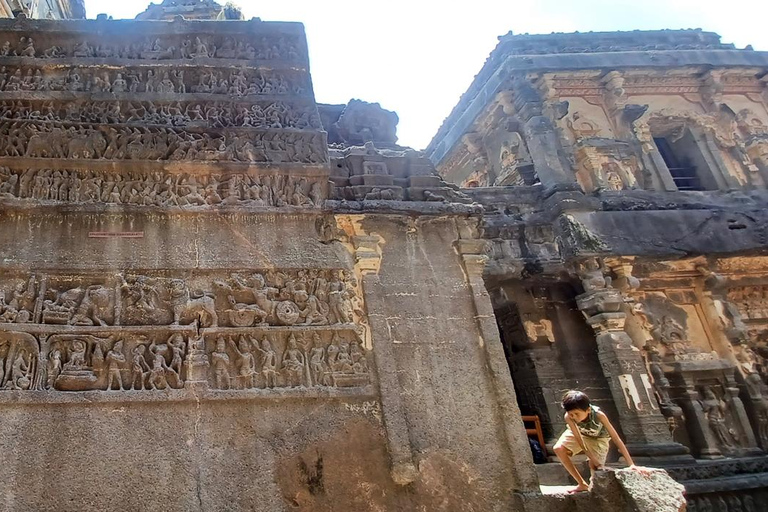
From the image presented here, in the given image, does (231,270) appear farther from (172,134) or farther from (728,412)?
(728,412)

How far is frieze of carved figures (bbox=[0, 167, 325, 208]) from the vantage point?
4934 millimetres

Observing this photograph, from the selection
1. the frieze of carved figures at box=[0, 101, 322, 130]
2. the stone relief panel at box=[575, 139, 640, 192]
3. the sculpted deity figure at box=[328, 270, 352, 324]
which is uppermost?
the stone relief panel at box=[575, 139, 640, 192]

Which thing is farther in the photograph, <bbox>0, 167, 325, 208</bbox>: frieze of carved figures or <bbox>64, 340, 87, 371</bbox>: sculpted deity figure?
<bbox>0, 167, 325, 208</bbox>: frieze of carved figures

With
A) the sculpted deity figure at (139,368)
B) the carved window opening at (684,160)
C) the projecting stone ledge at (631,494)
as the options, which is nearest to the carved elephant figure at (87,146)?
the sculpted deity figure at (139,368)

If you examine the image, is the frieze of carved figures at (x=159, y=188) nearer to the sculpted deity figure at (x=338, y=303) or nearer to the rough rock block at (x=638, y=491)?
the sculpted deity figure at (x=338, y=303)

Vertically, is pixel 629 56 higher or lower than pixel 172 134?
higher

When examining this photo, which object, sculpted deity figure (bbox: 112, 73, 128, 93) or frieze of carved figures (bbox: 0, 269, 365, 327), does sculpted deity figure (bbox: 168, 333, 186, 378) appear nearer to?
frieze of carved figures (bbox: 0, 269, 365, 327)

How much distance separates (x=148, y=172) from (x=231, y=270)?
132cm

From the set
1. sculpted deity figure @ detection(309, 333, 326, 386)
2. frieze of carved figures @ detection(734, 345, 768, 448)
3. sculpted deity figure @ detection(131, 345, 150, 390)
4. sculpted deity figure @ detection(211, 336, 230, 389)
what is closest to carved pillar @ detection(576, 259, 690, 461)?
frieze of carved figures @ detection(734, 345, 768, 448)

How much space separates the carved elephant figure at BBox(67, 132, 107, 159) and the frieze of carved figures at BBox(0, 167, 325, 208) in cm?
19

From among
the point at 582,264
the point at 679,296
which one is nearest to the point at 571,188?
the point at 582,264

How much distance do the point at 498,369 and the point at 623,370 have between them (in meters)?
5.12

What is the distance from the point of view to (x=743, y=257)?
10211 mm

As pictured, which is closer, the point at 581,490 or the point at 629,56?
the point at 581,490
